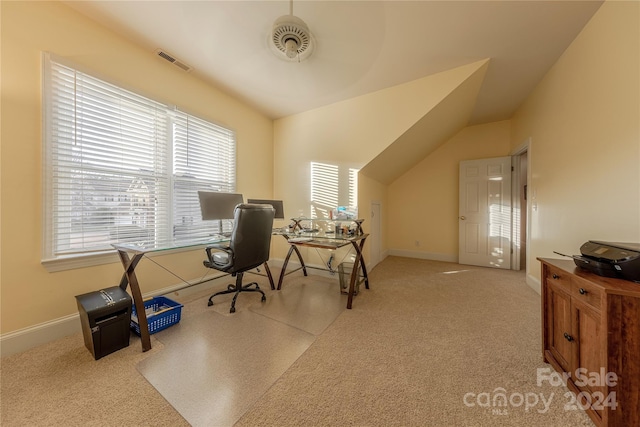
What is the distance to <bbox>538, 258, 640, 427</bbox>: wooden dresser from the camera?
969 mm

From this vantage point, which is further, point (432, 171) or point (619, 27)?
point (432, 171)

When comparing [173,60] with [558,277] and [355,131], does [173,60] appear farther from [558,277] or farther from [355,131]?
[558,277]

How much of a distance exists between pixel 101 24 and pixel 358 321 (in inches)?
146

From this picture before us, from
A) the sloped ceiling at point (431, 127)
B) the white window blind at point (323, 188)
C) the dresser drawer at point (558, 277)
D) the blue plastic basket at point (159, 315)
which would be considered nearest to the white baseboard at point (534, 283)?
the dresser drawer at point (558, 277)

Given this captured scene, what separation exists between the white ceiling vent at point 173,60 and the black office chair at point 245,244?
1811 millimetres

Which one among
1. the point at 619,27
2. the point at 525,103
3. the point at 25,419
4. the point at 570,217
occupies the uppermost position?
the point at 525,103

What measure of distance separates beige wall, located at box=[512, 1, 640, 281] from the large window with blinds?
3.97 m

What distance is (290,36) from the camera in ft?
5.61

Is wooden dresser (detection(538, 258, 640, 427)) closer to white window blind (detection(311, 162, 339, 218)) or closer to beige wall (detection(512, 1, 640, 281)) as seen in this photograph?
beige wall (detection(512, 1, 640, 281))

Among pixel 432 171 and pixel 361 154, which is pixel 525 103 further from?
pixel 361 154

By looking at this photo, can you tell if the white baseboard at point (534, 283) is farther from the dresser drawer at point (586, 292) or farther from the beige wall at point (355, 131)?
the beige wall at point (355, 131)

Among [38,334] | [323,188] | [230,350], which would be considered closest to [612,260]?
[230,350]

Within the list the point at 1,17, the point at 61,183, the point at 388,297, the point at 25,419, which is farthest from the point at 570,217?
the point at 1,17

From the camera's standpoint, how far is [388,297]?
2627mm
